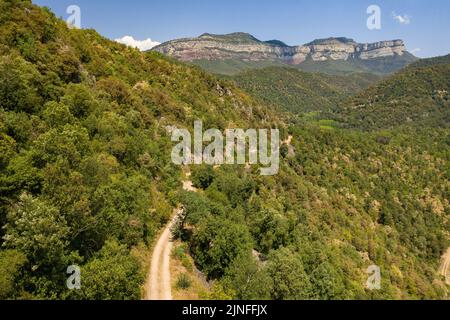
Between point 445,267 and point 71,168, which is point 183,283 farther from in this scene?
point 445,267

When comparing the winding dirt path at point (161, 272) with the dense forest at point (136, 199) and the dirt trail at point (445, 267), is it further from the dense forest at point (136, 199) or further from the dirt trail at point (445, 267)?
the dirt trail at point (445, 267)

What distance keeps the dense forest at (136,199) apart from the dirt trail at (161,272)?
1155mm

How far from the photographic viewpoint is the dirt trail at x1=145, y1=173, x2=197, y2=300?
25156mm

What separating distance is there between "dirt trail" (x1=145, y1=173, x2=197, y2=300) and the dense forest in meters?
1.15

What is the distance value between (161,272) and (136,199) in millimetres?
7616

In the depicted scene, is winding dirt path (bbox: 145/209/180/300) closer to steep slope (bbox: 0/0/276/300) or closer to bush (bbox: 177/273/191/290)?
bush (bbox: 177/273/191/290)

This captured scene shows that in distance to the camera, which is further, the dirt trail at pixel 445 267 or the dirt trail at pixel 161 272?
the dirt trail at pixel 445 267

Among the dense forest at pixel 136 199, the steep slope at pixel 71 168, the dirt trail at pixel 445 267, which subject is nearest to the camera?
the steep slope at pixel 71 168

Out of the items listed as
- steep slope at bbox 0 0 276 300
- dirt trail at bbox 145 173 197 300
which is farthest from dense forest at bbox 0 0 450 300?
dirt trail at bbox 145 173 197 300

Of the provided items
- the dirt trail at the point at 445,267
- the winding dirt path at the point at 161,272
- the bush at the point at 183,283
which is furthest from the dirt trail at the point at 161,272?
the dirt trail at the point at 445,267

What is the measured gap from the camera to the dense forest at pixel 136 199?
2105 cm

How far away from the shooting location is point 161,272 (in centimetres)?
2808

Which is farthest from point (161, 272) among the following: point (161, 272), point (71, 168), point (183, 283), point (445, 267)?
point (445, 267)
